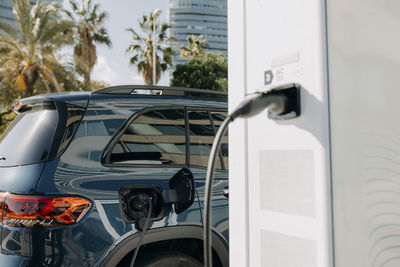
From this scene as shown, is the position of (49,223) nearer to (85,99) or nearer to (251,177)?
(85,99)

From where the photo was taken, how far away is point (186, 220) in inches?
91.4

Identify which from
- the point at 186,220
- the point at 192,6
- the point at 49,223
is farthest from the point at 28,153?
the point at 192,6

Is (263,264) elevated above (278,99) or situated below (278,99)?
below

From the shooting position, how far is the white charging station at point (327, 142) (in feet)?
2.68

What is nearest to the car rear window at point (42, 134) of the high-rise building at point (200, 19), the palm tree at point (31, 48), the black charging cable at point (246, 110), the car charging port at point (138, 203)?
the car charging port at point (138, 203)

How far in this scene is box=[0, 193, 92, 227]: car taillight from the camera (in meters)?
1.95

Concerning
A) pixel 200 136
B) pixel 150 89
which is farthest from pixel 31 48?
pixel 200 136

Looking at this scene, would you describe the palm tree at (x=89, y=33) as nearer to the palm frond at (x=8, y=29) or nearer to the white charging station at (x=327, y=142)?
the palm frond at (x=8, y=29)

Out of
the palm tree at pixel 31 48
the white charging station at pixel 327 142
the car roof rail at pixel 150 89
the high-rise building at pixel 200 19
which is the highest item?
the high-rise building at pixel 200 19

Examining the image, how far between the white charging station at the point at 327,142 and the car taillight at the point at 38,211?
1286 millimetres

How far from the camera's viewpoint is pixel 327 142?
0.81m

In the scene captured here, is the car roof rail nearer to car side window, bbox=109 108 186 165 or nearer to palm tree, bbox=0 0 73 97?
car side window, bbox=109 108 186 165

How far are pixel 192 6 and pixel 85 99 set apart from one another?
94.1 meters

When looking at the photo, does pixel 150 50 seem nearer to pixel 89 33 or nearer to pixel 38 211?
pixel 89 33
